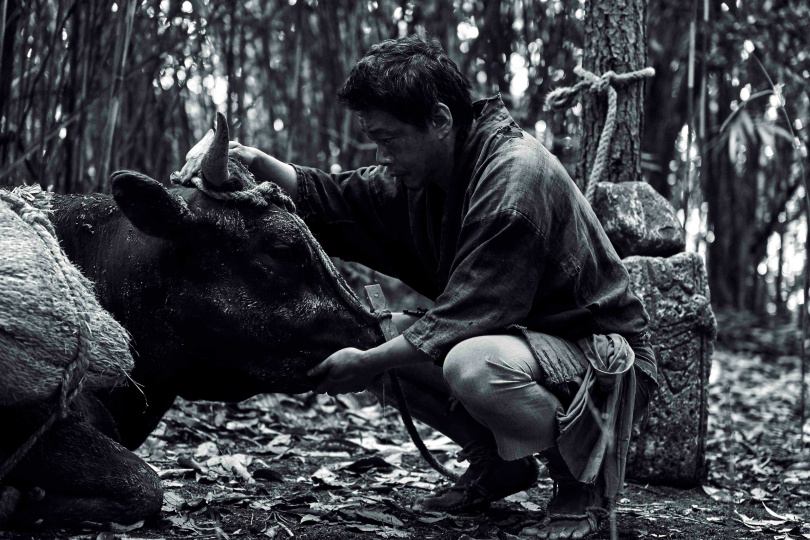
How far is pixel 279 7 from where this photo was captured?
224 inches

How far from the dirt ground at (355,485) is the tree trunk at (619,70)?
1.30m

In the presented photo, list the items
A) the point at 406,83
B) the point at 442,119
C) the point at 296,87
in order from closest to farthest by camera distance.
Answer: the point at 406,83, the point at 442,119, the point at 296,87

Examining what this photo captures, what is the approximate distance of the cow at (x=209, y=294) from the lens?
269 cm

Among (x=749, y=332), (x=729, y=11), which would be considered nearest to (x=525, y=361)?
(x=729, y=11)

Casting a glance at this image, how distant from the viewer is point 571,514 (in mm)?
2803

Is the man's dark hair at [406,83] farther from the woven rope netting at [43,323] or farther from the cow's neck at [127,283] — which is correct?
the woven rope netting at [43,323]

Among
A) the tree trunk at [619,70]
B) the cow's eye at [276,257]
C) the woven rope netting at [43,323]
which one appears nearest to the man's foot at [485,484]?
the cow's eye at [276,257]

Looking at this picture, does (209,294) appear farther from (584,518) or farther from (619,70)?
(619,70)

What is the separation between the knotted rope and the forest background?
1.17ft

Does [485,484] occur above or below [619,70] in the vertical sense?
below

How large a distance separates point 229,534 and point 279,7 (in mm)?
3896

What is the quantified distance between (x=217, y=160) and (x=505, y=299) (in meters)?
0.92

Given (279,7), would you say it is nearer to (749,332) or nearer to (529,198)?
(529,198)

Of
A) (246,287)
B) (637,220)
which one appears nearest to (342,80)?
(637,220)
